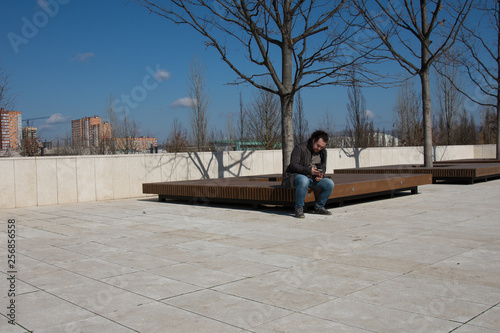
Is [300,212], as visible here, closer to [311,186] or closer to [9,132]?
[311,186]

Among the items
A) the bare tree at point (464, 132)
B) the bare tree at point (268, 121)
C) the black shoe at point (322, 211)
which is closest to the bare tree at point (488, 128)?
the bare tree at point (464, 132)

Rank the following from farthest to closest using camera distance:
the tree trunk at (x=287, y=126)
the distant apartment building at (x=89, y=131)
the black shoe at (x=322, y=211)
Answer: the distant apartment building at (x=89, y=131), the tree trunk at (x=287, y=126), the black shoe at (x=322, y=211)

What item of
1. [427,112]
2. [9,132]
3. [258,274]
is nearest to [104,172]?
[9,132]

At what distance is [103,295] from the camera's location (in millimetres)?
3467

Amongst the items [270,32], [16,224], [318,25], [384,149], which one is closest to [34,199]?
[16,224]

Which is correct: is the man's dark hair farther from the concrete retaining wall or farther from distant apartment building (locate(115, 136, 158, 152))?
distant apartment building (locate(115, 136, 158, 152))

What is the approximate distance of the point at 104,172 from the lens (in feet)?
36.3

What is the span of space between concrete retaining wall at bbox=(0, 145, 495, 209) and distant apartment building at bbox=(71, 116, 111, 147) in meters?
7.16

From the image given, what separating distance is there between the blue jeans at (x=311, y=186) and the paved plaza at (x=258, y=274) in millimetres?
317

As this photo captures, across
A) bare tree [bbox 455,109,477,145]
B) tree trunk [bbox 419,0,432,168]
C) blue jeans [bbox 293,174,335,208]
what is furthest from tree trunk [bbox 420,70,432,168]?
bare tree [bbox 455,109,477,145]

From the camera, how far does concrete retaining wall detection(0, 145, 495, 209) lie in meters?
9.74

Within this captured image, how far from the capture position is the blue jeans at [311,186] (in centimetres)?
698

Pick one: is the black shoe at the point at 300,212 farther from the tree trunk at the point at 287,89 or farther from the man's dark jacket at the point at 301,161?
the tree trunk at the point at 287,89

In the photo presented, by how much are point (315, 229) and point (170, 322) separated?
11.6 feet
